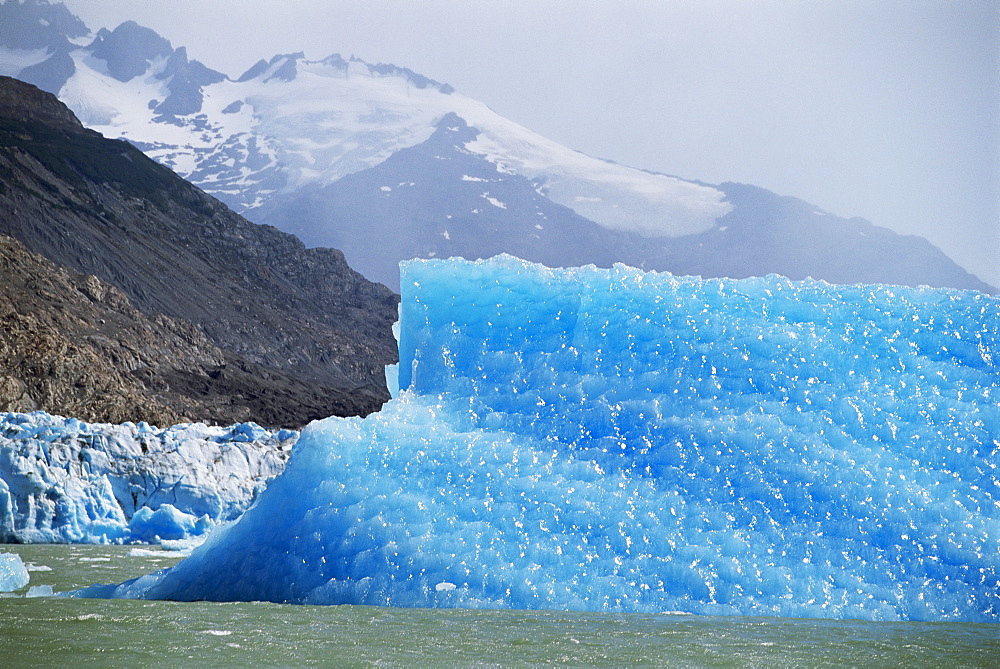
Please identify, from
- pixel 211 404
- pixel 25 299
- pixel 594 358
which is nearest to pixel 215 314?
pixel 211 404

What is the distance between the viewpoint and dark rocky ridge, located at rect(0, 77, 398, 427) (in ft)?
214

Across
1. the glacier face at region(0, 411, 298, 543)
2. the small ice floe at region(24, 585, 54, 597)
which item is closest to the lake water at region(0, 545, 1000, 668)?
the small ice floe at region(24, 585, 54, 597)

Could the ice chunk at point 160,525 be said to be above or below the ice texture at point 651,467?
below

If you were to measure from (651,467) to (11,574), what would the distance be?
5400 mm

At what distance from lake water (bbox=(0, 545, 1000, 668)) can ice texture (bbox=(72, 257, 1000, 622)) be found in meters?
0.31

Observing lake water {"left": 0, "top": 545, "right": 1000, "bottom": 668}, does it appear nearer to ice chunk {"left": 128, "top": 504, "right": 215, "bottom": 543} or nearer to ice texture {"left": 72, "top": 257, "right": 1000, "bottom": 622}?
ice texture {"left": 72, "top": 257, "right": 1000, "bottom": 622}

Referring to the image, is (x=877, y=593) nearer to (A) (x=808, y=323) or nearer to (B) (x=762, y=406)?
(B) (x=762, y=406)

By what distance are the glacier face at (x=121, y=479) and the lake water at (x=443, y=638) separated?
12.5 meters

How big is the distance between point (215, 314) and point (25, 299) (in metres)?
22.6

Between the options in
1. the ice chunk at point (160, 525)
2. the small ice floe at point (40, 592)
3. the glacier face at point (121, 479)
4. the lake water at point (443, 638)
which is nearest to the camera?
the lake water at point (443, 638)

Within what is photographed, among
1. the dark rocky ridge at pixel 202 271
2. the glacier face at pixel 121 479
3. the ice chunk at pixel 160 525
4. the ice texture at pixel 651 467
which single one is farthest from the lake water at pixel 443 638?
the dark rocky ridge at pixel 202 271

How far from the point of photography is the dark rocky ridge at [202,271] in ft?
214

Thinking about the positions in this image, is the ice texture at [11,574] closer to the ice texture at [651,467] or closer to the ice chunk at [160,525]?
the ice texture at [651,467]

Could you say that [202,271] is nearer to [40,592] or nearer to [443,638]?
[40,592]
